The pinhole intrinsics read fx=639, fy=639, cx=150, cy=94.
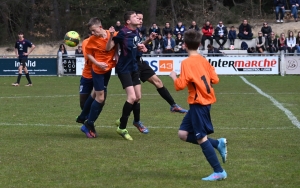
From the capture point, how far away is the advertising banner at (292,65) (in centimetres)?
2688

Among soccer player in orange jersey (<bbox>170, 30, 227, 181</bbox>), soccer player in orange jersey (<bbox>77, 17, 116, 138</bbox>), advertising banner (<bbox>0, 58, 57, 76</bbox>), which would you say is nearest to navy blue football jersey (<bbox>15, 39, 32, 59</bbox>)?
advertising banner (<bbox>0, 58, 57, 76</bbox>)

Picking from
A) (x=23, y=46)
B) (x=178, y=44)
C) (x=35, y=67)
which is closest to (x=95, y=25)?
(x=23, y=46)

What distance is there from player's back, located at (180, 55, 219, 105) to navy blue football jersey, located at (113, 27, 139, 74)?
2.96 metres

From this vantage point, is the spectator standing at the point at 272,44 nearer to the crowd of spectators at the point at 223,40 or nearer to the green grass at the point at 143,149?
the crowd of spectators at the point at 223,40

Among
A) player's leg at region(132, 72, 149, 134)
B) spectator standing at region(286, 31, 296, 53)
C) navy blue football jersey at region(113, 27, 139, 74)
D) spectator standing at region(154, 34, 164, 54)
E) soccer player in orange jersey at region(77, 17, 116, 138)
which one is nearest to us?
navy blue football jersey at region(113, 27, 139, 74)

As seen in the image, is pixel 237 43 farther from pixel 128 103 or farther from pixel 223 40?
pixel 128 103

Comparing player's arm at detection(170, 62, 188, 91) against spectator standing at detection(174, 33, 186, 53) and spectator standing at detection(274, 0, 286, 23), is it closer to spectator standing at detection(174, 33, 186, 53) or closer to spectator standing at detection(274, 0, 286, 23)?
spectator standing at detection(174, 33, 186, 53)

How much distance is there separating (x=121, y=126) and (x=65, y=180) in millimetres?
2902

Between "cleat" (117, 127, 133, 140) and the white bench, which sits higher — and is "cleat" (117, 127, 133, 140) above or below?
below

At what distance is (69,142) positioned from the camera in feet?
30.4

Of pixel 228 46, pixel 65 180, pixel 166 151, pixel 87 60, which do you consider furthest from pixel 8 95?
pixel 228 46

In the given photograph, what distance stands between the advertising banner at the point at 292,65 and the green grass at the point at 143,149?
11592 mm

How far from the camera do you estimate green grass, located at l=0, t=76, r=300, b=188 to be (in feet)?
21.9

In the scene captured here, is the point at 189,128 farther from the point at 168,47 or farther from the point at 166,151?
the point at 168,47
